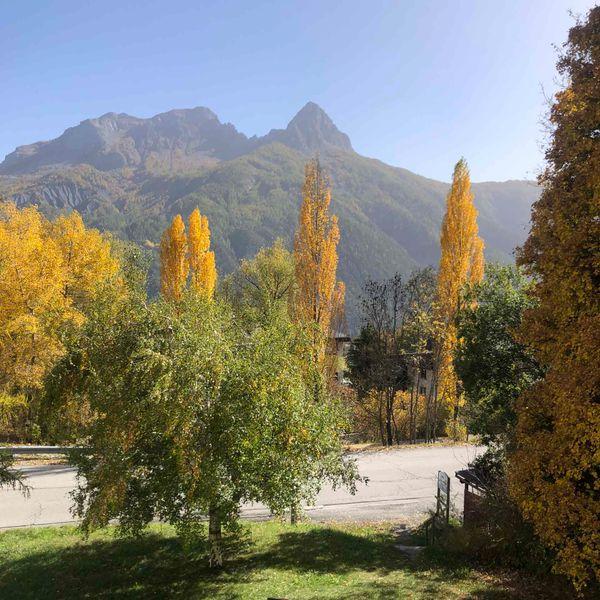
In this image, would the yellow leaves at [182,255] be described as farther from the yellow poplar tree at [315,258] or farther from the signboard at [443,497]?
the signboard at [443,497]

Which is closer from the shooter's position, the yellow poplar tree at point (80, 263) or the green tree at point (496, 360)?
the green tree at point (496, 360)

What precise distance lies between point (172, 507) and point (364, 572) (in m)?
4.99

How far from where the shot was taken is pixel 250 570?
35.3ft

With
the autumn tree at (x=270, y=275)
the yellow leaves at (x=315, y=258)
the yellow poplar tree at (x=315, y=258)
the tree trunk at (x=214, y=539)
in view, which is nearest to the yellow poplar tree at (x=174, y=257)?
the autumn tree at (x=270, y=275)

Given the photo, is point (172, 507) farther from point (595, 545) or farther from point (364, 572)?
point (595, 545)

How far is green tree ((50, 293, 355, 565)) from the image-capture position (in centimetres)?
803

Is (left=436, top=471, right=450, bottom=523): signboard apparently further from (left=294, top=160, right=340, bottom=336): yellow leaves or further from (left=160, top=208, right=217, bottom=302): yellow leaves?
(left=160, top=208, right=217, bottom=302): yellow leaves

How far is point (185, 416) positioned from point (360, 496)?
11747 mm

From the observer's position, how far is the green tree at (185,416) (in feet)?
26.3

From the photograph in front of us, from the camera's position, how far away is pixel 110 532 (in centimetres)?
1366

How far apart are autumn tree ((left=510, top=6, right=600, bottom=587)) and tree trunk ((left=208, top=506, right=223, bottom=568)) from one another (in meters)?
5.82

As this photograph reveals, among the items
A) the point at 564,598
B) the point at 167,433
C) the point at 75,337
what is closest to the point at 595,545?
the point at 564,598

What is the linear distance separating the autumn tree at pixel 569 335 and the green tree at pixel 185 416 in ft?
13.8

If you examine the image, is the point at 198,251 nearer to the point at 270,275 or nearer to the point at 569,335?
the point at 270,275
